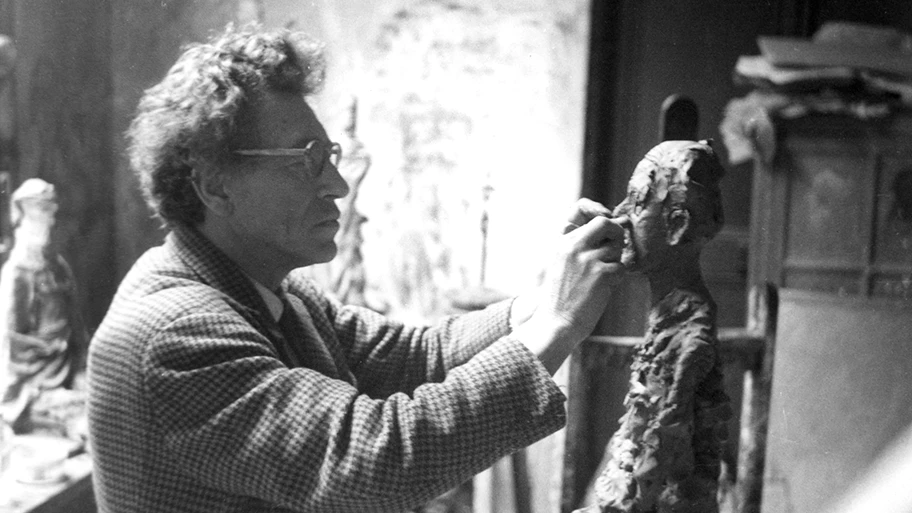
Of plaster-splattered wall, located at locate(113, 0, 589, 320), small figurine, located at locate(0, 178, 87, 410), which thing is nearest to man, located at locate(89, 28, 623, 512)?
plaster-splattered wall, located at locate(113, 0, 589, 320)

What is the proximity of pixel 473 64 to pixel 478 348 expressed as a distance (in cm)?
77

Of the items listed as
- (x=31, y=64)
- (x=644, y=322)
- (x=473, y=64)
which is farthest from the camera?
(x=31, y=64)

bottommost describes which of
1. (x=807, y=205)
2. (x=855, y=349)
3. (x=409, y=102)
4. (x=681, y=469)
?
(x=681, y=469)

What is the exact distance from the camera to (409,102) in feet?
6.73

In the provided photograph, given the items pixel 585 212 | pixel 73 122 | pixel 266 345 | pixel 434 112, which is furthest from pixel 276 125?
pixel 73 122

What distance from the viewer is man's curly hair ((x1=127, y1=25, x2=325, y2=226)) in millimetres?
1254

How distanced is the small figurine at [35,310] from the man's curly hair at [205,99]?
112cm

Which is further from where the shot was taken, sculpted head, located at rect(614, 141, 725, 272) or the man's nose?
the man's nose

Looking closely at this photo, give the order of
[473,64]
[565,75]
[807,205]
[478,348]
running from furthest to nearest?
1. [473,64]
2. [565,75]
3. [807,205]
4. [478,348]

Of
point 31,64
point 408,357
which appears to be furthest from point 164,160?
point 31,64

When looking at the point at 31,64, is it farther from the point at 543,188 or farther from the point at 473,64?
the point at 543,188

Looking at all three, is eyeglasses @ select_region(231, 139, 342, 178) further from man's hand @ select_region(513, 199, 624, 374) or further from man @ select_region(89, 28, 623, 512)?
man's hand @ select_region(513, 199, 624, 374)

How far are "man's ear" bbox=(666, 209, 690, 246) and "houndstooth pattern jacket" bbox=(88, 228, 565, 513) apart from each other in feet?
0.73

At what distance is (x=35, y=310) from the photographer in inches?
96.7
